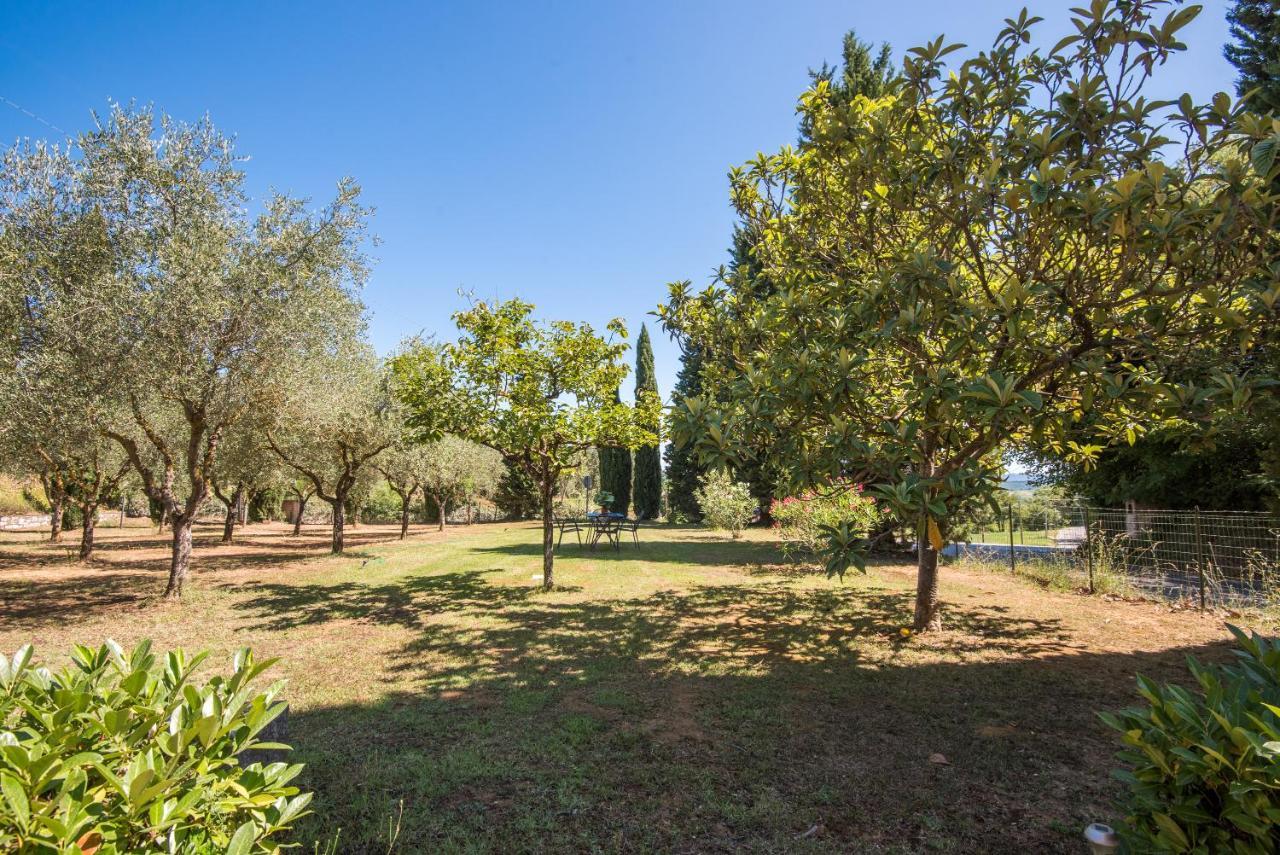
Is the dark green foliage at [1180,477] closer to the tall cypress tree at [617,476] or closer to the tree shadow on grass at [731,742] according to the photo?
the tree shadow on grass at [731,742]

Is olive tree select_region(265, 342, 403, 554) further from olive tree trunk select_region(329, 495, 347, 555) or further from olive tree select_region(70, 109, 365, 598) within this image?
olive tree select_region(70, 109, 365, 598)

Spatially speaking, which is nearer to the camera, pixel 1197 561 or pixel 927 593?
pixel 927 593

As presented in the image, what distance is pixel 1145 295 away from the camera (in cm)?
379

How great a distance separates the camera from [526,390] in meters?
9.69

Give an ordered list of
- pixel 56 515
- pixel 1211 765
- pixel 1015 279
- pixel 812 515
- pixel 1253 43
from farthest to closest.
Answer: pixel 56 515
pixel 812 515
pixel 1253 43
pixel 1015 279
pixel 1211 765

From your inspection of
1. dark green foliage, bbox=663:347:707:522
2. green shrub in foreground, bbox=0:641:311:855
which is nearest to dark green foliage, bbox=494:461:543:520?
dark green foliage, bbox=663:347:707:522

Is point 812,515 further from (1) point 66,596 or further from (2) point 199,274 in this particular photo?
(1) point 66,596

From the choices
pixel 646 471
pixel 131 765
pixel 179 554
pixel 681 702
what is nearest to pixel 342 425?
pixel 179 554

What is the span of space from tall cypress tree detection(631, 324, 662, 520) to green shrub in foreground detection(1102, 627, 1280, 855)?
3288 centimetres

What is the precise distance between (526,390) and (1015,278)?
23.9 ft

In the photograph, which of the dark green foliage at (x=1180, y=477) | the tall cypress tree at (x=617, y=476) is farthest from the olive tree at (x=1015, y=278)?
the tall cypress tree at (x=617, y=476)

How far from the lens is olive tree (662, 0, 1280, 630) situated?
346cm

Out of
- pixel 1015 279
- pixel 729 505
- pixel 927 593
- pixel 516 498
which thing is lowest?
pixel 927 593

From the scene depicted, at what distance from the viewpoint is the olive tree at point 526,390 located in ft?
31.4
